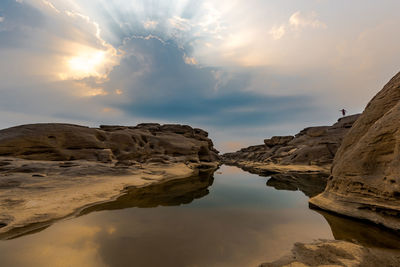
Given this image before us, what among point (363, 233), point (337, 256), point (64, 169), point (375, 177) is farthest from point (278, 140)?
point (337, 256)

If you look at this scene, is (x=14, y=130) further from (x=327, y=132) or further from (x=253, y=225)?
(x=327, y=132)

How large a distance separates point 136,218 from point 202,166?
35.9m

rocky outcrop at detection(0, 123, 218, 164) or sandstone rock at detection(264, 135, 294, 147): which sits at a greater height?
sandstone rock at detection(264, 135, 294, 147)

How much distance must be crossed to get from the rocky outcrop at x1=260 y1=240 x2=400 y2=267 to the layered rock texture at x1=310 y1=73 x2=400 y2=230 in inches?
114

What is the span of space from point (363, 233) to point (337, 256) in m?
Answer: 3.48

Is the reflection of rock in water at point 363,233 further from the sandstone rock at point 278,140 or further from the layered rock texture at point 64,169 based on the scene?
the sandstone rock at point 278,140

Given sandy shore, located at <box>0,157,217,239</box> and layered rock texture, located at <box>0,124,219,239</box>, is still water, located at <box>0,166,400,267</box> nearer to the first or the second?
sandy shore, located at <box>0,157,217,239</box>

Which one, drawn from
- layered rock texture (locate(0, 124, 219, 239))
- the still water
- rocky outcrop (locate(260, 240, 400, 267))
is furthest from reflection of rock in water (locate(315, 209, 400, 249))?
layered rock texture (locate(0, 124, 219, 239))

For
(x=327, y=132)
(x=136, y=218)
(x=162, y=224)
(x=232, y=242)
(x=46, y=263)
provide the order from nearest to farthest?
(x=46, y=263), (x=232, y=242), (x=162, y=224), (x=136, y=218), (x=327, y=132)

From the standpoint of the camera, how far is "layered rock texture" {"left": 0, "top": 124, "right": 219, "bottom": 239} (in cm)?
885

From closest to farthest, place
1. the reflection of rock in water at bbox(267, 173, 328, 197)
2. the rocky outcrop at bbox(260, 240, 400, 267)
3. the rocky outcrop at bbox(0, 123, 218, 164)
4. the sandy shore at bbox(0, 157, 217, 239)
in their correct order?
the rocky outcrop at bbox(260, 240, 400, 267) → the sandy shore at bbox(0, 157, 217, 239) → the reflection of rock in water at bbox(267, 173, 328, 197) → the rocky outcrop at bbox(0, 123, 218, 164)

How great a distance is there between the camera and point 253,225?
823 centimetres

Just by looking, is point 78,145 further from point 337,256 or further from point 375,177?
point 375,177

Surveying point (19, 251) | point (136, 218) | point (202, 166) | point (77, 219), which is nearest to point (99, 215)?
point (77, 219)
